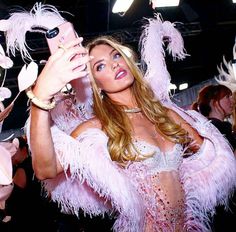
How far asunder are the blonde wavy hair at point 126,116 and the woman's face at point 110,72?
4 centimetres

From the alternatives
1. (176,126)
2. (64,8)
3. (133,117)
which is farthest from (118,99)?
(64,8)

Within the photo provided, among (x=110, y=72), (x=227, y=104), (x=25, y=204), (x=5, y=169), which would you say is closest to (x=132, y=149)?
(x=110, y=72)

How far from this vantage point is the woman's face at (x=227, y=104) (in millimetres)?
3697

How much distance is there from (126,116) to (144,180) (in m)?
0.38

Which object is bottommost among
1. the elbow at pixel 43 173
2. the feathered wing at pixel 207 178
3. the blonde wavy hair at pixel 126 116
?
the feathered wing at pixel 207 178

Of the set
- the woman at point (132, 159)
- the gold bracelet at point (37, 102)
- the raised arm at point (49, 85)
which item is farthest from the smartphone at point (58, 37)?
the woman at point (132, 159)

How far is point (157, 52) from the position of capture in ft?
8.09

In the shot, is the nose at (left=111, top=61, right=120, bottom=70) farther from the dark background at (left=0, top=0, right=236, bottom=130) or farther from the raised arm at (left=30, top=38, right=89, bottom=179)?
the dark background at (left=0, top=0, right=236, bottom=130)

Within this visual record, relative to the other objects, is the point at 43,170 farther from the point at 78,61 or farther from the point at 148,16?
the point at 148,16

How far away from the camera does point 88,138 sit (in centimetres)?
194

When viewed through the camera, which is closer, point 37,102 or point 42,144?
point 37,102

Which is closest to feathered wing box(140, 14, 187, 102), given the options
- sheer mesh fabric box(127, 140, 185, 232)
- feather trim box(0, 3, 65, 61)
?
sheer mesh fabric box(127, 140, 185, 232)

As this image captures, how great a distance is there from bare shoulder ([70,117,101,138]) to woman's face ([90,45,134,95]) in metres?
0.21

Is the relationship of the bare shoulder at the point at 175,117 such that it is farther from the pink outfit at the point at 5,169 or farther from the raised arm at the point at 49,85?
the pink outfit at the point at 5,169
